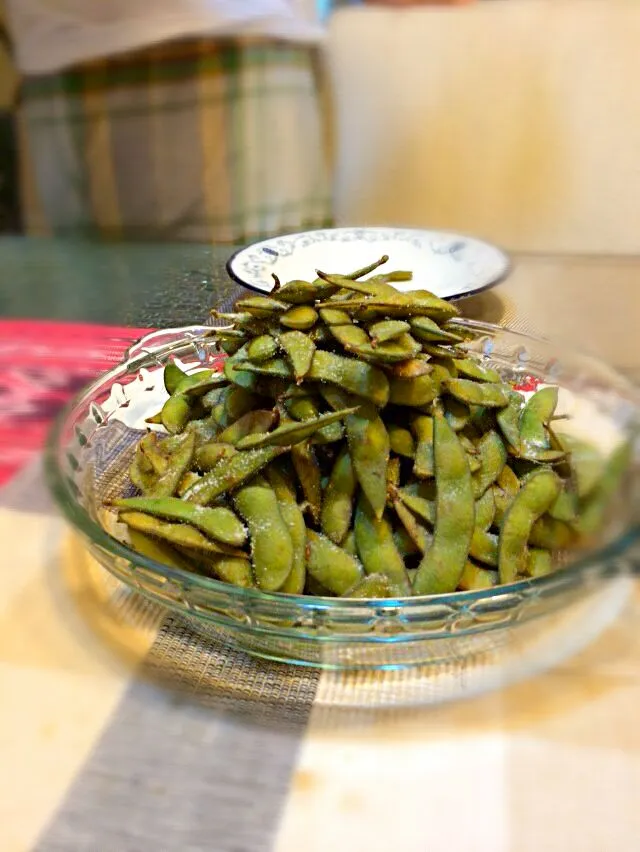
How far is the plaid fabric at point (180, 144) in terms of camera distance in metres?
1.63

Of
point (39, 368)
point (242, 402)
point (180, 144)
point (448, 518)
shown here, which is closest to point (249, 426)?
point (242, 402)

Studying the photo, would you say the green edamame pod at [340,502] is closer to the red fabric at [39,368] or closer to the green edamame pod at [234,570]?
the green edamame pod at [234,570]

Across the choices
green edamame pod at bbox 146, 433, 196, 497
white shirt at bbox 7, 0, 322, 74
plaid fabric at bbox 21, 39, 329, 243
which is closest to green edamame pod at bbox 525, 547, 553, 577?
green edamame pod at bbox 146, 433, 196, 497

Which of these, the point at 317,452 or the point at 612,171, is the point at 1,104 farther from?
the point at 317,452

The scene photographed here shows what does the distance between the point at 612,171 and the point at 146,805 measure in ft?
4.58

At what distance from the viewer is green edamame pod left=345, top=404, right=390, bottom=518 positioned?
16.3 inches

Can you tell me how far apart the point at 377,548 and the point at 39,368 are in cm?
43

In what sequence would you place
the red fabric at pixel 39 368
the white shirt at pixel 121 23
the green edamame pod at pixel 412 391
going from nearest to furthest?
the green edamame pod at pixel 412 391, the red fabric at pixel 39 368, the white shirt at pixel 121 23

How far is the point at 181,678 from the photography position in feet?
1.34

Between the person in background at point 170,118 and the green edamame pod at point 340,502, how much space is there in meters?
1.24

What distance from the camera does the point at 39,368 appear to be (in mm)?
710

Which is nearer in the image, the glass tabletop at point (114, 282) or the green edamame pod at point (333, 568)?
the green edamame pod at point (333, 568)

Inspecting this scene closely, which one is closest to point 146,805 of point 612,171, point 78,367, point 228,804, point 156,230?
point 228,804

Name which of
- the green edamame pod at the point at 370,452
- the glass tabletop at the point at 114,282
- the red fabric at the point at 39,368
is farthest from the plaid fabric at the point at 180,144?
the green edamame pod at the point at 370,452
